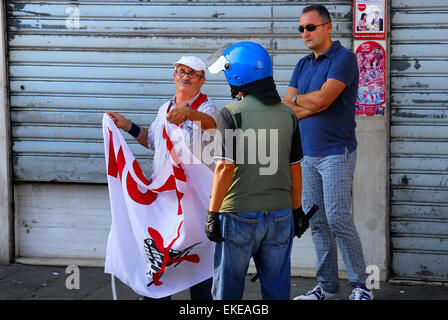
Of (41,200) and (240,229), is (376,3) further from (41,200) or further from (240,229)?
(41,200)

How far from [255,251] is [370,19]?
10.3 ft

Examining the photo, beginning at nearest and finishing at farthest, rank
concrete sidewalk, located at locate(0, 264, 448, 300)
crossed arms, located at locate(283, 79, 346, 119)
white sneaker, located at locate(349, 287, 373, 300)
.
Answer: crossed arms, located at locate(283, 79, 346, 119) → white sneaker, located at locate(349, 287, 373, 300) → concrete sidewalk, located at locate(0, 264, 448, 300)

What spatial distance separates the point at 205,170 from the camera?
5.11m

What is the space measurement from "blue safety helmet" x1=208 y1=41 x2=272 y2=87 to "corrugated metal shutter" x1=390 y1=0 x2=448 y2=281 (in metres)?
2.71

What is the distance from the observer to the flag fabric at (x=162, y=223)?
509 cm

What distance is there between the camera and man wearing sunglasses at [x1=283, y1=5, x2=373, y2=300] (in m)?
5.50

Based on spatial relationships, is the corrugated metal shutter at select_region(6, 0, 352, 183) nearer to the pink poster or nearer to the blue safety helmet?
the pink poster

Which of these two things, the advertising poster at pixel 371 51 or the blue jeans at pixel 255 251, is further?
the advertising poster at pixel 371 51

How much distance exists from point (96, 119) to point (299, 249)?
2466mm

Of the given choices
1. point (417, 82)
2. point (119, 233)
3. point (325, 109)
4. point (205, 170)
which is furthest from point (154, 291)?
point (417, 82)

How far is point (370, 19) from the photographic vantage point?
650 cm
